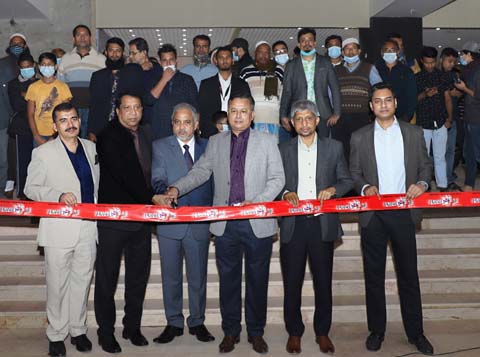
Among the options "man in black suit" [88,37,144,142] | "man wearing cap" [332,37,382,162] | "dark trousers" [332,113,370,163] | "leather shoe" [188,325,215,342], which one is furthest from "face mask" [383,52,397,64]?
"leather shoe" [188,325,215,342]

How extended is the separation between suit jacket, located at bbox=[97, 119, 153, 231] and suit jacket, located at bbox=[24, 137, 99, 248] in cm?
24

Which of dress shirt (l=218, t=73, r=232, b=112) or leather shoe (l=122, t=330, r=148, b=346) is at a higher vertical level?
dress shirt (l=218, t=73, r=232, b=112)

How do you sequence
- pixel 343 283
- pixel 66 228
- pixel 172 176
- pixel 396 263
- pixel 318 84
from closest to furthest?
pixel 66 228
pixel 396 263
pixel 172 176
pixel 343 283
pixel 318 84

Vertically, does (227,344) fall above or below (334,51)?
below

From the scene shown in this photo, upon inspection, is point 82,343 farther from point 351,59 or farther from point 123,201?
point 351,59

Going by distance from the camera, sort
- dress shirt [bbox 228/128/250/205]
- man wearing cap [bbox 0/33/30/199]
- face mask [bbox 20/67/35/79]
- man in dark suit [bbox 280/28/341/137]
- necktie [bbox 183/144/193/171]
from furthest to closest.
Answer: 1. man wearing cap [bbox 0/33/30/199]
2. face mask [bbox 20/67/35/79]
3. man in dark suit [bbox 280/28/341/137]
4. necktie [bbox 183/144/193/171]
5. dress shirt [bbox 228/128/250/205]

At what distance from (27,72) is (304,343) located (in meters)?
4.50

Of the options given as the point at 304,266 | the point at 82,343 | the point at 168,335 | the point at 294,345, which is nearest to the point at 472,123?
the point at 304,266

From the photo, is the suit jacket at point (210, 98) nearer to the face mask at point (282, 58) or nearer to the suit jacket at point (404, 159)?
the face mask at point (282, 58)

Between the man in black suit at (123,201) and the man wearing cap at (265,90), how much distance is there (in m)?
1.83

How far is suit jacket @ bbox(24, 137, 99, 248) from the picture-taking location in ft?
15.5

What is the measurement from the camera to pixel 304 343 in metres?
5.05

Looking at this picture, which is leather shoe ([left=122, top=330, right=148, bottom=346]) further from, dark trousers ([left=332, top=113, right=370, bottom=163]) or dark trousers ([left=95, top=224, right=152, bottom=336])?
dark trousers ([left=332, top=113, right=370, bottom=163])

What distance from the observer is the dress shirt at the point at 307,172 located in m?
4.83
